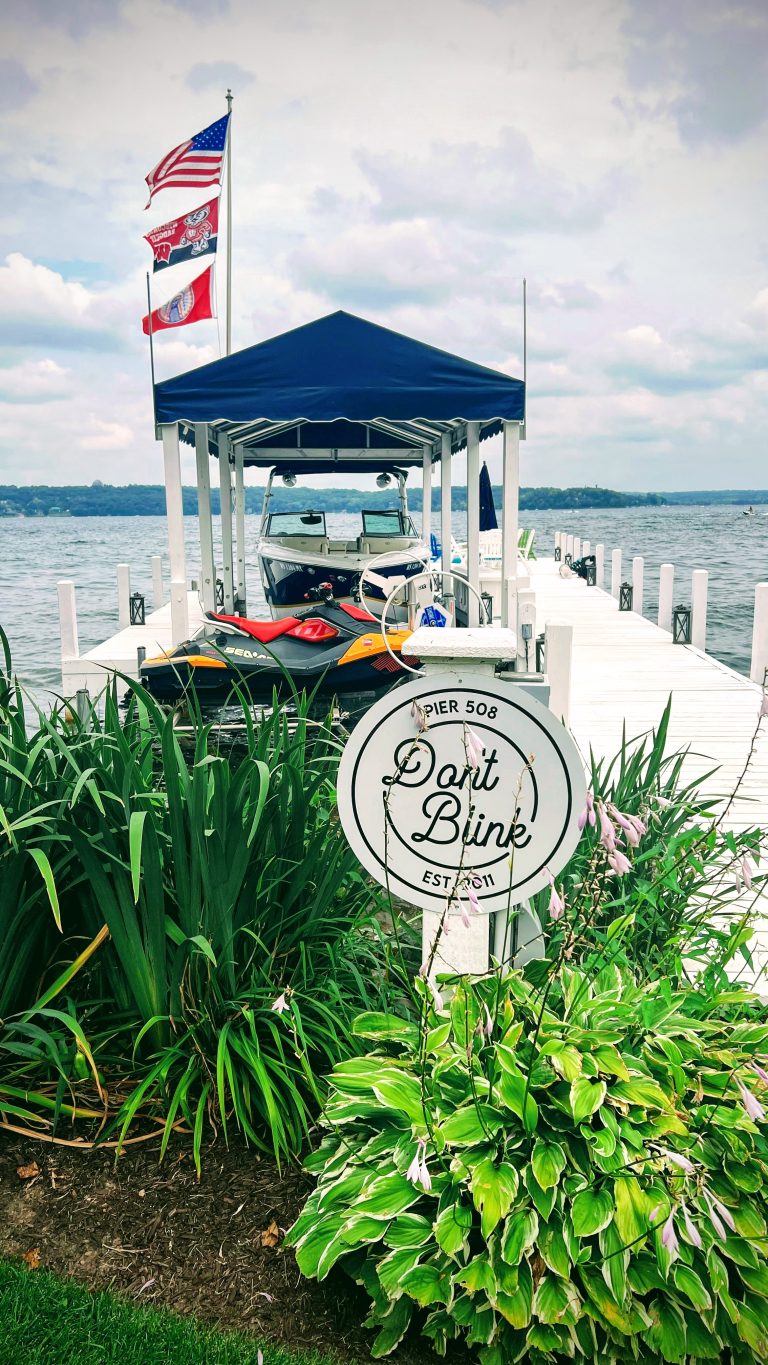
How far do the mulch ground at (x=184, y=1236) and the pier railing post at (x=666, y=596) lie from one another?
14687 millimetres

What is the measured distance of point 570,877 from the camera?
12.7ft

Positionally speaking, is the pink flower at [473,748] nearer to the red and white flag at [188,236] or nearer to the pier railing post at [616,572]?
the red and white flag at [188,236]

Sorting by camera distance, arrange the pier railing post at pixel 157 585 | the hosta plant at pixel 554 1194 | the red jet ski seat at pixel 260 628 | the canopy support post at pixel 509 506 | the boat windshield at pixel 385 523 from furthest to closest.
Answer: the pier railing post at pixel 157 585
the boat windshield at pixel 385 523
the canopy support post at pixel 509 506
the red jet ski seat at pixel 260 628
the hosta plant at pixel 554 1194

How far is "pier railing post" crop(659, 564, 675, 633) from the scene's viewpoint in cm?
1659

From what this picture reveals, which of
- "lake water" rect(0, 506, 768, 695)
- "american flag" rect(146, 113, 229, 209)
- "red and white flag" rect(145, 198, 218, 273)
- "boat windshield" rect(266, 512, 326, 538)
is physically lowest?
"lake water" rect(0, 506, 768, 695)

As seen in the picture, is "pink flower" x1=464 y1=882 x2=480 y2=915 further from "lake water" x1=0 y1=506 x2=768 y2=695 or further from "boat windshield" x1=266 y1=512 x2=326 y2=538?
"boat windshield" x1=266 y1=512 x2=326 y2=538

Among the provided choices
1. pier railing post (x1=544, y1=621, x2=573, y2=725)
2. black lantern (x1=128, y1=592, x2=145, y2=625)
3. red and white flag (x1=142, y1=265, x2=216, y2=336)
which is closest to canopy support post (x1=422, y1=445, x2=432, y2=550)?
red and white flag (x1=142, y1=265, x2=216, y2=336)

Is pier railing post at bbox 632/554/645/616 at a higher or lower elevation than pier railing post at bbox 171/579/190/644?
lower

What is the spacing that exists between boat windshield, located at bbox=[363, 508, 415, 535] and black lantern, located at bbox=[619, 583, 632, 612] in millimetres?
7407

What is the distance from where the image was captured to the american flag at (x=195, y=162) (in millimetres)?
11766

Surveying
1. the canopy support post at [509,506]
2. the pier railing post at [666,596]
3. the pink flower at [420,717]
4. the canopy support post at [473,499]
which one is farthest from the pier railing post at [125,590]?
the pink flower at [420,717]

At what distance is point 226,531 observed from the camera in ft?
43.9

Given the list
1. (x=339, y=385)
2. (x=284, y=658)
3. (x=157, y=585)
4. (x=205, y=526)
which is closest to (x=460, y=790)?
(x=284, y=658)

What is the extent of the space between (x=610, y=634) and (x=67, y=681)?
32.3 feet
